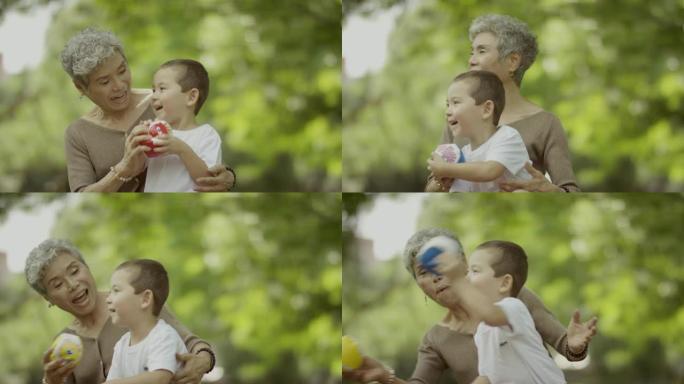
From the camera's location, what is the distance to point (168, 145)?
125 inches

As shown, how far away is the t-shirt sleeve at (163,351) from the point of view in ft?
10.4

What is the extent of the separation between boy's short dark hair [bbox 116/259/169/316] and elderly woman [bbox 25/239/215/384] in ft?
0.13

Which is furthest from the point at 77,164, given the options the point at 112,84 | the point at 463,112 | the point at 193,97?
the point at 463,112

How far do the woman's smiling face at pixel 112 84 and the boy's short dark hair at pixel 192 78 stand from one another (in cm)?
11

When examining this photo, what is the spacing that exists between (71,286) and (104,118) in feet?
1.51

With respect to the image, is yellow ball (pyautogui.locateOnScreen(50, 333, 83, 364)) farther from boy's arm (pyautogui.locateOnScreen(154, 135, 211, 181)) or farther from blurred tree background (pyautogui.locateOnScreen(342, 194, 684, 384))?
blurred tree background (pyautogui.locateOnScreen(342, 194, 684, 384))

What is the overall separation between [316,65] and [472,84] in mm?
456

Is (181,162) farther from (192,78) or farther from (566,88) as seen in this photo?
(566,88)

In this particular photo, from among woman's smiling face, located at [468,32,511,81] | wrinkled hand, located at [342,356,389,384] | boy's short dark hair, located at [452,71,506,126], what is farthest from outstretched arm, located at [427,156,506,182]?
wrinkled hand, located at [342,356,389,384]

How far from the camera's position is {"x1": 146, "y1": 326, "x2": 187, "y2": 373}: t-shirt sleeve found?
3170mm

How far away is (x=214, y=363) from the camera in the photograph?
3.31m

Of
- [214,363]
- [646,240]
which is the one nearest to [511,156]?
[646,240]

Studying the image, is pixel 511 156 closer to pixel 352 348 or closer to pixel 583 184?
pixel 583 184

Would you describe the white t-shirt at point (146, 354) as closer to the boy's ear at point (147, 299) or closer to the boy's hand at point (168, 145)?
the boy's ear at point (147, 299)
